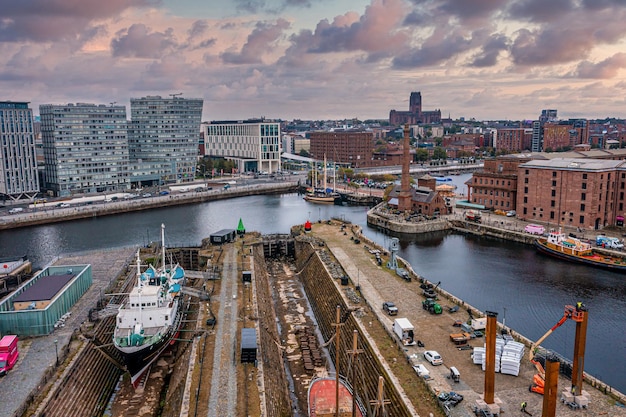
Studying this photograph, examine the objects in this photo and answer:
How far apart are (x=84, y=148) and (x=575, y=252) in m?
77.2

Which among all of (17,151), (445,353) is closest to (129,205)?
(17,151)

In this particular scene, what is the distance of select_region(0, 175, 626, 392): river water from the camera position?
97.0 feet

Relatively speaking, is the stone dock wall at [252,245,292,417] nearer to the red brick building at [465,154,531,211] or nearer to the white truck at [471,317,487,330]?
the white truck at [471,317,487,330]

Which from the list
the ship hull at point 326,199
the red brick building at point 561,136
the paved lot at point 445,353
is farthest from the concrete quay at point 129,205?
the red brick building at point 561,136

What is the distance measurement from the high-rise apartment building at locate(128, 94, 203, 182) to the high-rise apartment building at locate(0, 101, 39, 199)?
2368 centimetres

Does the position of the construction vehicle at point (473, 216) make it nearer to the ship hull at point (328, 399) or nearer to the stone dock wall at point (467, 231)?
the stone dock wall at point (467, 231)

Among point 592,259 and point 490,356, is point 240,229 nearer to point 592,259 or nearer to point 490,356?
point 592,259

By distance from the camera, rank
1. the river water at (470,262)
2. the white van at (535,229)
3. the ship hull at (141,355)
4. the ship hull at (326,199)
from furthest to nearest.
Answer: the ship hull at (326,199) < the white van at (535,229) < the river water at (470,262) < the ship hull at (141,355)

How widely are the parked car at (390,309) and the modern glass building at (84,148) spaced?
236 feet

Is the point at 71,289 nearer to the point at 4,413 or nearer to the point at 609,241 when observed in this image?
the point at 4,413

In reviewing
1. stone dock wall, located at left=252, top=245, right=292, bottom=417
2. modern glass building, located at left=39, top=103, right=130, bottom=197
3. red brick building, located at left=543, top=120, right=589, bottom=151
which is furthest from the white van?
red brick building, located at left=543, top=120, right=589, bottom=151

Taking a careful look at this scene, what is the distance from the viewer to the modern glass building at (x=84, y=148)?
8525 cm

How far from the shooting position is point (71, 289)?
30.8m

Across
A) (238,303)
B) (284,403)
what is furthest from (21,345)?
(284,403)
